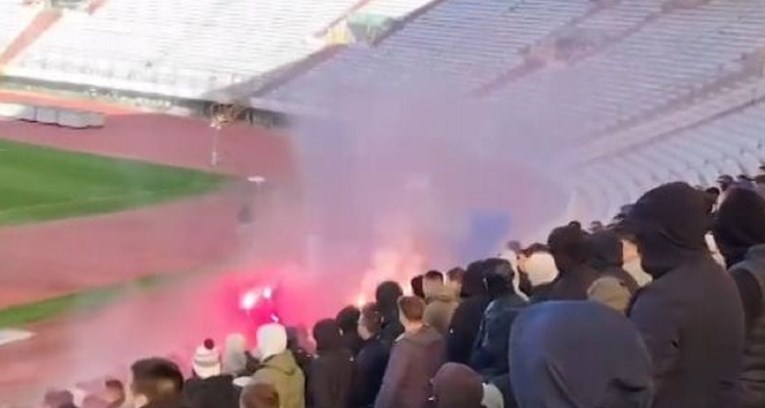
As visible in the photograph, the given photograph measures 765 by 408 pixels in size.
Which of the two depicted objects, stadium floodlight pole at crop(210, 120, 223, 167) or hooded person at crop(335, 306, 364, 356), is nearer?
hooded person at crop(335, 306, 364, 356)

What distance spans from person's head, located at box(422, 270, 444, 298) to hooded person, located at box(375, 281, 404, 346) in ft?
0.43

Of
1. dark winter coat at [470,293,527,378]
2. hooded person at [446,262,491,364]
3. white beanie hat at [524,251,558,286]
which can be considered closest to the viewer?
dark winter coat at [470,293,527,378]

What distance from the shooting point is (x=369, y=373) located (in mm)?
5488

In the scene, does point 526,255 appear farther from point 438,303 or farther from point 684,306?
point 684,306

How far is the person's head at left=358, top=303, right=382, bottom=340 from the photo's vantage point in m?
Result: 5.80

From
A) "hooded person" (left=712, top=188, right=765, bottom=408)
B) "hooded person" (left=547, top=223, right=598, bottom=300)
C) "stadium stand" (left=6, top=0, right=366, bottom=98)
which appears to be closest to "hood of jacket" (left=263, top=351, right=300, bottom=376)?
"hooded person" (left=547, top=223, right=598, bottom=300)

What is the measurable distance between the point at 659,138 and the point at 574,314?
14.0 metres

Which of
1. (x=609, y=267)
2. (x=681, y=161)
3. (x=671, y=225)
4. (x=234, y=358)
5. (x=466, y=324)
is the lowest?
(x=681, y=161)

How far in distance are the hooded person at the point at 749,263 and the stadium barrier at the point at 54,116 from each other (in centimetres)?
1902

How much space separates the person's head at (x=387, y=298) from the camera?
A: 237 inches

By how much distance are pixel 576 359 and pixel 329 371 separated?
249 centimetres

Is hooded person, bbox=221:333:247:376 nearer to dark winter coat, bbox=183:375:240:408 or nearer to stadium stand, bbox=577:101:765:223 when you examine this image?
dark winter coat, bbox=183:375:240:408

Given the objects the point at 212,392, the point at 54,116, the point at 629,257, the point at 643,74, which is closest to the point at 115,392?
the point at 212,392

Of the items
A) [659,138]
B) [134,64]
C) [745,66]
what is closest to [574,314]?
[659,138]
